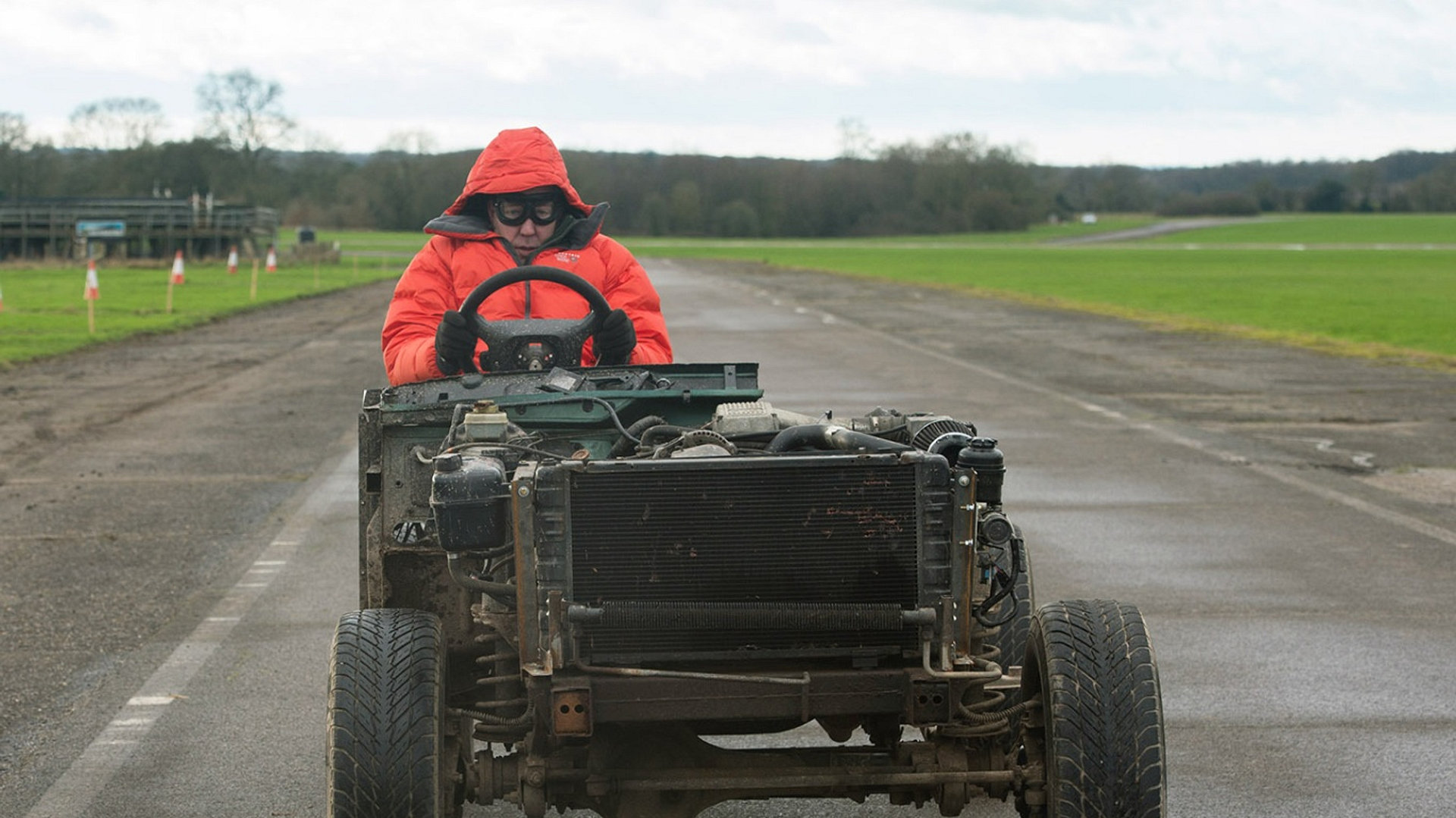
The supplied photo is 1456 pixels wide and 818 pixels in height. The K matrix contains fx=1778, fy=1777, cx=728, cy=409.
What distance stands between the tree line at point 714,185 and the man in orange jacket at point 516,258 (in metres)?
69.9

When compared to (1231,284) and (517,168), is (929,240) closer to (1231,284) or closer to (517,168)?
(1231,284)

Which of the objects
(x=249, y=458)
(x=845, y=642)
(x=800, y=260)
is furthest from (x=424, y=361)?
(x=800, y=260)

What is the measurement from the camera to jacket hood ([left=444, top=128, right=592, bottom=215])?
6.25m

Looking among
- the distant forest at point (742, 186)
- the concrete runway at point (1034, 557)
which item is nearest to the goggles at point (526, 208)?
the concrete runway at point (1034, 557)

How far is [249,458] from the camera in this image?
12672 millimetres

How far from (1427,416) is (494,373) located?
1258 cm

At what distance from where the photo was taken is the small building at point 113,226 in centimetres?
6362

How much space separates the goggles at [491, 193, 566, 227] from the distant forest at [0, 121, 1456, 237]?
80.1 metres

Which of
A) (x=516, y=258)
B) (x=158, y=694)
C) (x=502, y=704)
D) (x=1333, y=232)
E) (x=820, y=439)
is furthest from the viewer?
(x=1333, y=232)

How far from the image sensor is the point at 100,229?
63.0 metres

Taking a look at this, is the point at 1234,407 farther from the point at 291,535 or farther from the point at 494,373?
the point at 494,373

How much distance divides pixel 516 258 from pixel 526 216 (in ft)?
0.52

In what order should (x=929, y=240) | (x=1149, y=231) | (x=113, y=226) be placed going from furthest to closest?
(x=1149, y=231)
(x=929, y=240)
(x=113, y=226)

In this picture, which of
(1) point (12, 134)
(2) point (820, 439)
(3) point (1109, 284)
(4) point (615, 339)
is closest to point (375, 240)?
(1) point (12, 134)
